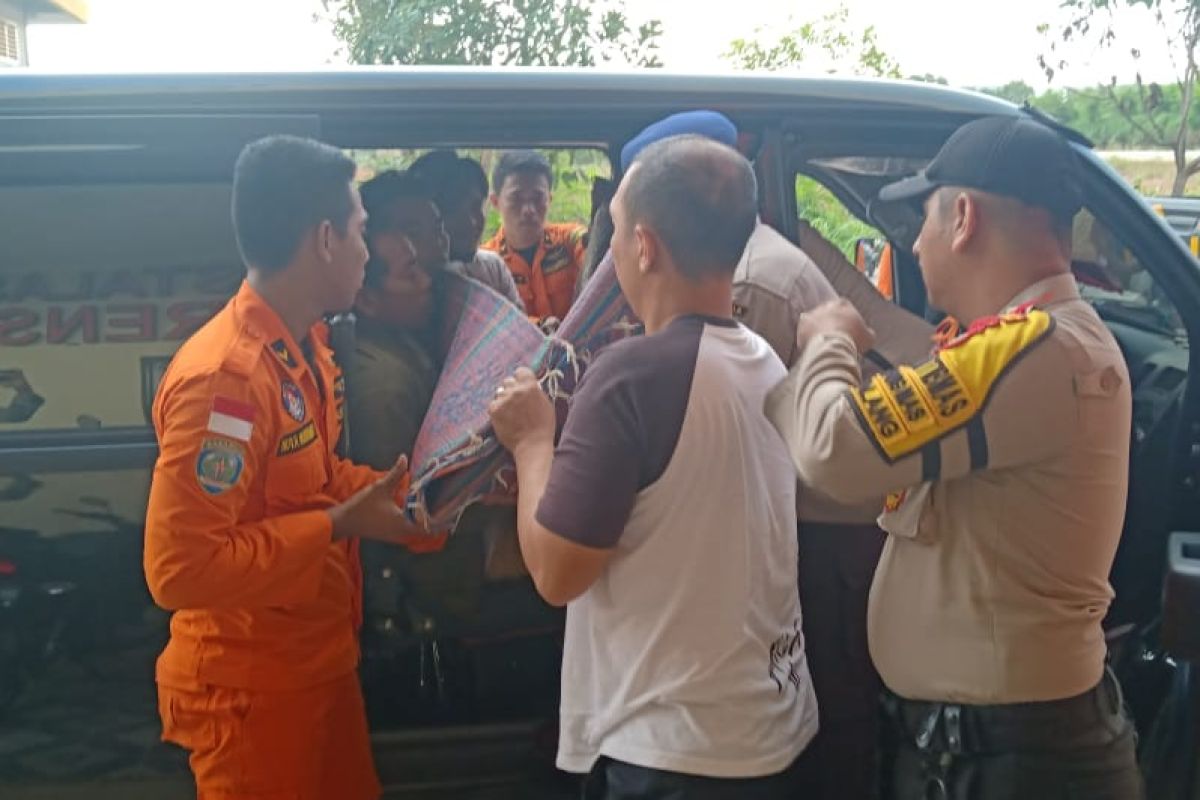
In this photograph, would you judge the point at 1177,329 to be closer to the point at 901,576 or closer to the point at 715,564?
the point at 901,576

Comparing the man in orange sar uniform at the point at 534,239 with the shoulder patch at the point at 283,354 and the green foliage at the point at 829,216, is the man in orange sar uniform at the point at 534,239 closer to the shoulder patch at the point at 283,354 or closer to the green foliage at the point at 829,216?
the green foliage at the point at 829,216

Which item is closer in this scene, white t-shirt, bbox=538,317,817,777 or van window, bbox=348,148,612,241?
white t-shirt, bbox=538,317,817,777

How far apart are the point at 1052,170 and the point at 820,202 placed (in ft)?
4.47

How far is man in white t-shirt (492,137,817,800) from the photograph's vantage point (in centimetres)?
147

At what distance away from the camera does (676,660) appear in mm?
1535

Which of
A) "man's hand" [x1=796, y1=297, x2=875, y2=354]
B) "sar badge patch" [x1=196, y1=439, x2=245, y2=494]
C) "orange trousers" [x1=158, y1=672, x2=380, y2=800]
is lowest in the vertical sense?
"orange trousers" [x1=158, y1=672, x2=380, y2=800]

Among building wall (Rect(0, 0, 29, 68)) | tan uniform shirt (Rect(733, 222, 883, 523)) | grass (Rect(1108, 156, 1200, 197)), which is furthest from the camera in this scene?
building wall (Rect(0, 0, 29, 68))

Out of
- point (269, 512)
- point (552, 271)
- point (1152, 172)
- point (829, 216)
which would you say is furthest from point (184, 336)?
point (1152, 172)

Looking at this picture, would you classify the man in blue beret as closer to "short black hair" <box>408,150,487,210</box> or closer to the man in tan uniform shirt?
the man in tan uniform shirt

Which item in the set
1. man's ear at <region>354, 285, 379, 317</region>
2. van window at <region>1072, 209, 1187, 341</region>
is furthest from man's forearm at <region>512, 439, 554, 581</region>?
van window at <region>1072, 209, 1187, 341</region>

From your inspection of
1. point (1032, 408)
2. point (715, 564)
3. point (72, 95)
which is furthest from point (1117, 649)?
point (72, 95)

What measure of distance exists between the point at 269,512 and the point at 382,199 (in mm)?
854

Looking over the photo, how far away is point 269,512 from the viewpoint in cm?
182

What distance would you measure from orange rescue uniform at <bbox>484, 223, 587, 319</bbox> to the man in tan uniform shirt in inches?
58.4
